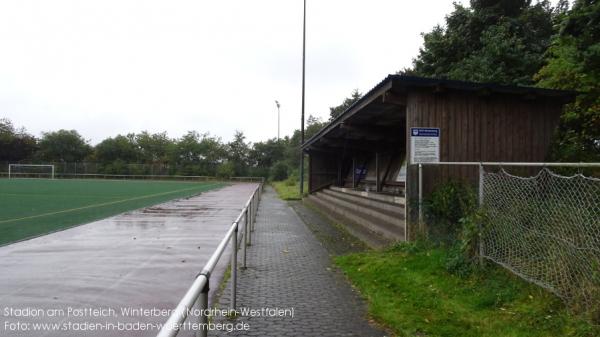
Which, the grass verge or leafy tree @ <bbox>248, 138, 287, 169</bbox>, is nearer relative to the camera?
the grass verge

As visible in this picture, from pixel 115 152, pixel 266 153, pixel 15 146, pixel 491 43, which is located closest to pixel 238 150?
pixel 266 153

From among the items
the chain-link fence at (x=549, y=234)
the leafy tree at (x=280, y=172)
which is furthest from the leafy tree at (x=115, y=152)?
the chain-link fence at (x=549, y=234)

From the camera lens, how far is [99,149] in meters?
77.2

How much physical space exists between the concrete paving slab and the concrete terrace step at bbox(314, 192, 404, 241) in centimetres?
334

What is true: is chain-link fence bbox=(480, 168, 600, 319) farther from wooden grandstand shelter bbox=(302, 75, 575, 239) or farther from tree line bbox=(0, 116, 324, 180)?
tree line bbox=(0, 116, 324, 180)

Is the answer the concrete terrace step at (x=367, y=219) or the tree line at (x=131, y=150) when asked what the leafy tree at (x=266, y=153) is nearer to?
the tree line at (x=131, y=150)

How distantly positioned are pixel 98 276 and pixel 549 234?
610cm

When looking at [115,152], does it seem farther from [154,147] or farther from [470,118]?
[470,118]

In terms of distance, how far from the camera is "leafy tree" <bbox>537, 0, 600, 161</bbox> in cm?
1085

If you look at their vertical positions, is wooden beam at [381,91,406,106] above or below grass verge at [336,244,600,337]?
above

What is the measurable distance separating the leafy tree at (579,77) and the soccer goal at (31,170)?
65.7m

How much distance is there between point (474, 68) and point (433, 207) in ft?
37.7

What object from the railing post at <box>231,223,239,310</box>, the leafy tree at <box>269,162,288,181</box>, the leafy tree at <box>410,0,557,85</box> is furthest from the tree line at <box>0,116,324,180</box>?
the railing post at <box>231,223,239,310</box>

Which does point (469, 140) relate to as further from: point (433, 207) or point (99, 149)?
point (99, 149)
